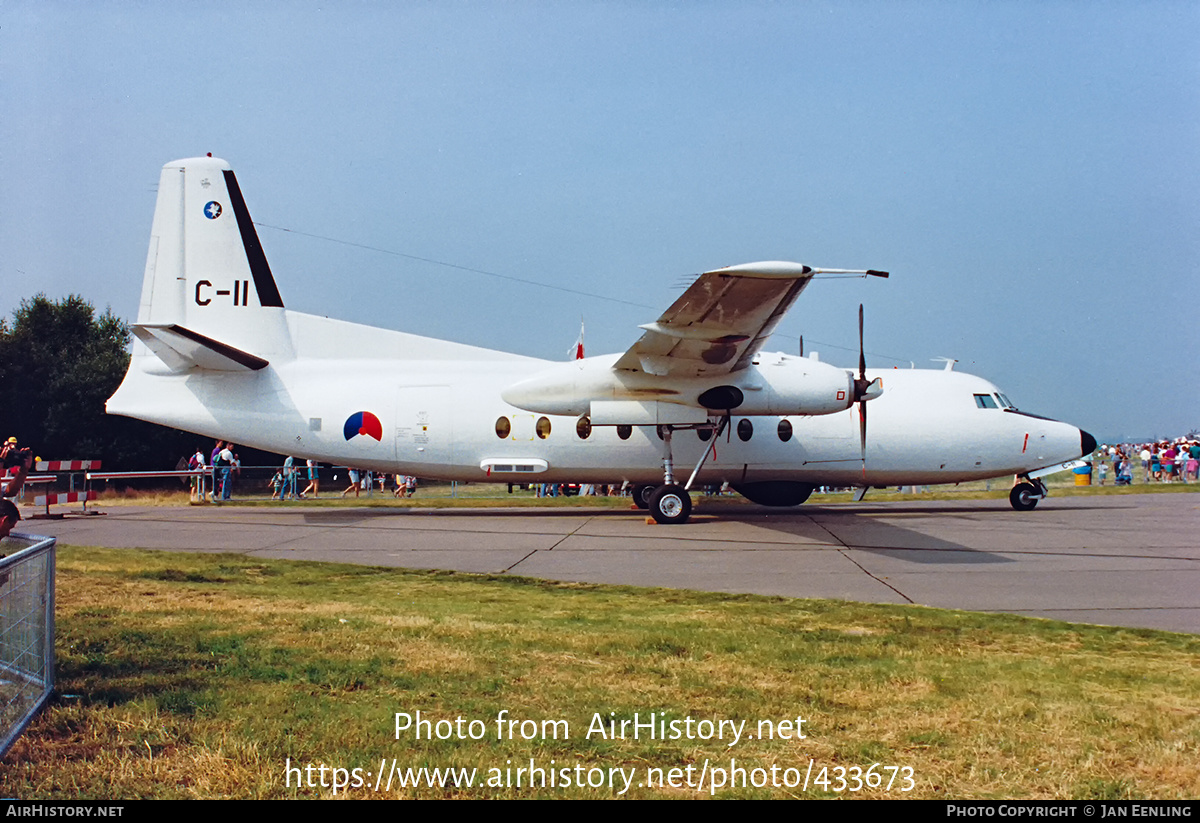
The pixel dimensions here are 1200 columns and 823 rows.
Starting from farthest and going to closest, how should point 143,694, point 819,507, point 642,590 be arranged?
point 819,507
point 642,590
point 143,694

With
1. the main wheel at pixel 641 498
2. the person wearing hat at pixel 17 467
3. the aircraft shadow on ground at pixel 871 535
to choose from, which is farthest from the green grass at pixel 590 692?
the main wheel at pixel 641 498

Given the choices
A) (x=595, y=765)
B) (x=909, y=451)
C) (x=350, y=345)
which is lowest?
(x=595, y=765)

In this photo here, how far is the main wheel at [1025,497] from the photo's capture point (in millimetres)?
19141

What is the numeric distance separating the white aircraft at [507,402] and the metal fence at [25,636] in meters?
11.0

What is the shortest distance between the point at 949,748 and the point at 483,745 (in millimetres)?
2228

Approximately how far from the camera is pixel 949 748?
165 inches

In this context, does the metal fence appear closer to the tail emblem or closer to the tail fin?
the tail emblem

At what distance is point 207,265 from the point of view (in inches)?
682

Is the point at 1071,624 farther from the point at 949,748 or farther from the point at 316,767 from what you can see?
the point at 316,767

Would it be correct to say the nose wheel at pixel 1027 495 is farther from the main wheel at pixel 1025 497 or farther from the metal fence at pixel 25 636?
the metal fence at pixel 25 636

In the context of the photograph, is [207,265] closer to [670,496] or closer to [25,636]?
[670,496]

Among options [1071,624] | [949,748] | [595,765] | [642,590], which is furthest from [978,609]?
[595,765]

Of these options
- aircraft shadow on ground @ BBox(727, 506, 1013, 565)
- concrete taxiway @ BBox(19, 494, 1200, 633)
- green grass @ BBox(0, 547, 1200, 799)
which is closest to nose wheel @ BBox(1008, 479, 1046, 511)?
concrete taxiway @ BBox(19, 494, 1200, 633)

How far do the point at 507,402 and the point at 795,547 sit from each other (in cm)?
580
